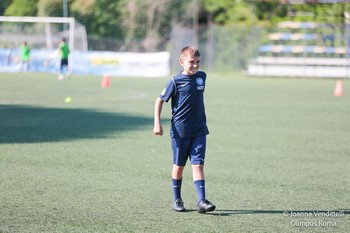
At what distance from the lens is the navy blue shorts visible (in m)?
7.36

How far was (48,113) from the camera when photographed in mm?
17578

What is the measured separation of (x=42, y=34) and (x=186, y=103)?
37.6 m

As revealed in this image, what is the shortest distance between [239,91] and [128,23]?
2177cm

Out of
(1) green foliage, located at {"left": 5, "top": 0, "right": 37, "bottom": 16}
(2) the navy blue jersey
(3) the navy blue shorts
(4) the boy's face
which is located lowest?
(3) the navy blue shorts

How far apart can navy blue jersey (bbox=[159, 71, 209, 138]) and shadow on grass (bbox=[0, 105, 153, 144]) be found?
5.69m

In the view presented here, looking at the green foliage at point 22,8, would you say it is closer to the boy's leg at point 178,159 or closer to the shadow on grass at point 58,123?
the shadow on grass at point 58,123

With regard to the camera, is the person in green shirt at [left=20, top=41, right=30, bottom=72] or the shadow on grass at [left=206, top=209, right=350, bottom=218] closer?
the shadow on grass at [left=206, top=209, right=350, bottom=218]

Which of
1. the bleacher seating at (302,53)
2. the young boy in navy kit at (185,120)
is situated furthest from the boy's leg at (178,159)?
the bleacher seating at (302,53)

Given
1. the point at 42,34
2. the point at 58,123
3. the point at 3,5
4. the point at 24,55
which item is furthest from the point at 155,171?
the point at 3,5

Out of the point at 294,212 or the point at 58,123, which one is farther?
the point at 58,123

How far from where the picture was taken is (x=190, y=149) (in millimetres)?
7461

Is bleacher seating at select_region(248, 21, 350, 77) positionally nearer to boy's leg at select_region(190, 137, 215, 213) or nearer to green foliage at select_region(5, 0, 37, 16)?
green foliage at select_region(5, 0, 37, 16)

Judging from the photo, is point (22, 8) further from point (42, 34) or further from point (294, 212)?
point (294, 212)

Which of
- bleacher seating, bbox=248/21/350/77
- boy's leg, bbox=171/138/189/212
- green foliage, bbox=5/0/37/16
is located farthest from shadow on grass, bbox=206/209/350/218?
green foliage, bbox=5/0/37/16
